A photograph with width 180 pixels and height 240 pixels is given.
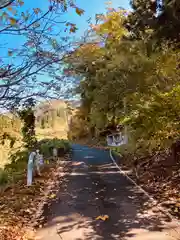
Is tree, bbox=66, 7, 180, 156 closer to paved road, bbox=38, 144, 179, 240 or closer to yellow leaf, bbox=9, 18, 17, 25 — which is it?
paved road, bbox=38, 144, 179, 240

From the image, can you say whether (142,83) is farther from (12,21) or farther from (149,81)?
(12,21)

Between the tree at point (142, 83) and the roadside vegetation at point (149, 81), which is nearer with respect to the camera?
the roadside vegetation at point (149, 81)

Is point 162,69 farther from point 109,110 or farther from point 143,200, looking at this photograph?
point 109,110

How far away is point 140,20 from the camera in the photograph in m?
11.1

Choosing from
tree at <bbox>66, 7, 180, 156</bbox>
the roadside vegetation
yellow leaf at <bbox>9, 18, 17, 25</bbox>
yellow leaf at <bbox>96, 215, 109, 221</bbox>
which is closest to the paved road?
yellow leaf at <bbox>96, 215, 109, 221</bbox>

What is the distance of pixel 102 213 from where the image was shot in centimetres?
765

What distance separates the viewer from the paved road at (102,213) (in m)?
6.18

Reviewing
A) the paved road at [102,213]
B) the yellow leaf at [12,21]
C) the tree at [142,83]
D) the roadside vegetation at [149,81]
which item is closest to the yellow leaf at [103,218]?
the paved road at [102,213]

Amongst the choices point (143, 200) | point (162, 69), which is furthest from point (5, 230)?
point (162, 69)

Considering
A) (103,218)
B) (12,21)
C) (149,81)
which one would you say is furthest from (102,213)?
(149,81)

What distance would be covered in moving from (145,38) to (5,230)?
30.2ft

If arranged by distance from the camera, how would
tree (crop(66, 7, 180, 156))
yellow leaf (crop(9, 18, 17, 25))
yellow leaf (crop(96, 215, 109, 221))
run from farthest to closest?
tree (crop(66, 7, 180, 156)) → yellow leaf (crop(96, 215, 109, 221)) → yellow leaf (crop(9, 18, 17, 25))

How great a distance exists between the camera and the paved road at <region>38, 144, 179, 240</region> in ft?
20.3

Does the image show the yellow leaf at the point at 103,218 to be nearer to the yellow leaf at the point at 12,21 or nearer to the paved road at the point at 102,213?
the paved road at the point at 102,213
